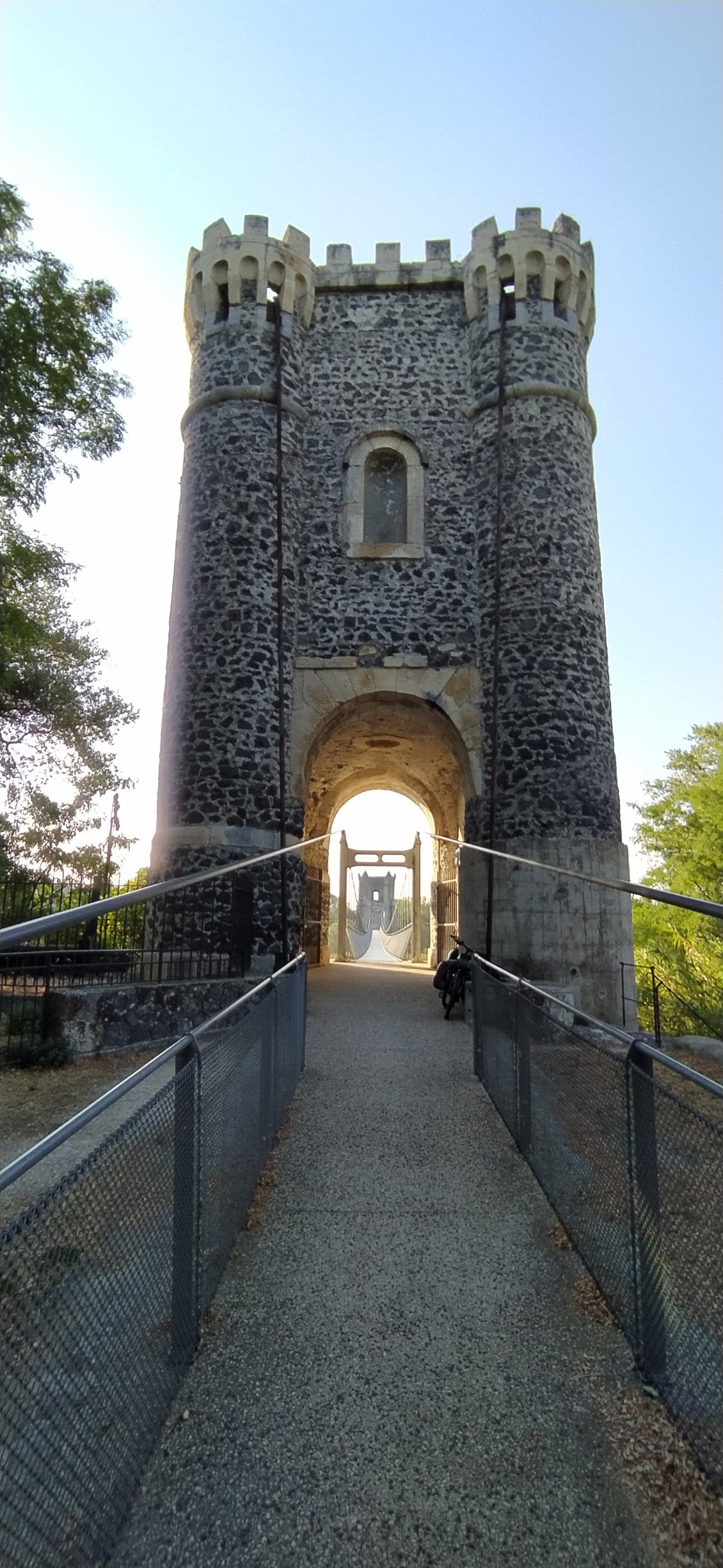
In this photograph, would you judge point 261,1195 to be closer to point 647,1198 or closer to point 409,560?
point 647,1198

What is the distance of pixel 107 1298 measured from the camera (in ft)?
6.98

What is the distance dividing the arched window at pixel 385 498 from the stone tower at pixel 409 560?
0.03 metres

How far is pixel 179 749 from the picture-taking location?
11.5 meters

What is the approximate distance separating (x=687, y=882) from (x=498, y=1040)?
17.5 metres

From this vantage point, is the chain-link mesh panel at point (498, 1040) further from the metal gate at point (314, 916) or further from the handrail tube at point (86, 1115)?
the metal gate at point (314, 916)

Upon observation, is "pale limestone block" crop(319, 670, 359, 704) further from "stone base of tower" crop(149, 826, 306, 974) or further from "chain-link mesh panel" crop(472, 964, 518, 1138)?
"chain-link mesh panel" crop(472, 964, 518, 1138)

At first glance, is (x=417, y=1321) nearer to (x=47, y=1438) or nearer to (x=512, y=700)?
(x=47, y=1438)

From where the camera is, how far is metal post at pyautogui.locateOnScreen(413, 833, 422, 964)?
67.7 ft

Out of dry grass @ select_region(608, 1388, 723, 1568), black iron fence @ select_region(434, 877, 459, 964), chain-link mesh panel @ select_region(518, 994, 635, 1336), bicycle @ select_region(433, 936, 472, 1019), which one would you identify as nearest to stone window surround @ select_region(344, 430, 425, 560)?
bicycle @ select_region(433, 936, 472, 1019)

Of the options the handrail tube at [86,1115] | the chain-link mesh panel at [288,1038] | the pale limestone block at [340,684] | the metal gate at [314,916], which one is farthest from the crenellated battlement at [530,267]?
the handrail tube at [86,1115]

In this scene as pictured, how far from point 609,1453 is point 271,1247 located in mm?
1728

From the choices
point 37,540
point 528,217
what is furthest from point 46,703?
point 528,217

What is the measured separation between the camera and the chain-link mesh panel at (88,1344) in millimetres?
1633

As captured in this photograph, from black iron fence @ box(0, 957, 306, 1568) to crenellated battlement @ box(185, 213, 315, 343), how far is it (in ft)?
41.0
